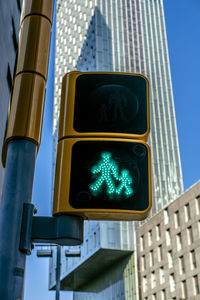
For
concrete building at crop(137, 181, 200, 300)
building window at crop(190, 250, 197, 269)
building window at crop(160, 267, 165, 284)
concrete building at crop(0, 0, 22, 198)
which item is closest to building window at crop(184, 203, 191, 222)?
concrete building at crop(137, 181, 200, 300)

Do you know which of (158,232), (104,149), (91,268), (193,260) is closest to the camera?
(104,149)

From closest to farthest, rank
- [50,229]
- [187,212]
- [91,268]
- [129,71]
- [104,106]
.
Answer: [50,229]
[104,106]
[187,212]
[91,268]
[129,71]

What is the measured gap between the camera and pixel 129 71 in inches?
2987

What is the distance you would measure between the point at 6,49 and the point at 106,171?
22679 millimetres

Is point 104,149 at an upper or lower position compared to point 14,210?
upper

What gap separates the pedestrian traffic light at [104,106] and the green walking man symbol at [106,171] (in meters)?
0.18

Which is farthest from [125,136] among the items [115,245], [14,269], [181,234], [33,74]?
[115,245]

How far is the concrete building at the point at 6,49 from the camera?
74.6ft

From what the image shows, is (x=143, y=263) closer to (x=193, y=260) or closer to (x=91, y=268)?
(x=193, y=260)

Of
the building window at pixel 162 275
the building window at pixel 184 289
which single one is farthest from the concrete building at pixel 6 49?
the building window at pixel 162 275

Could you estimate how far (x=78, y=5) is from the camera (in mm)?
89750

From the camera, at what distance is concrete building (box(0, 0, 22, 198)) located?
22734 millimetres

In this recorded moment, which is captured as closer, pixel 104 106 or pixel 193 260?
pixel 104 106

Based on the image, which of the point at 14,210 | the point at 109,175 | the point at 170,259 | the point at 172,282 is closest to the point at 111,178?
the point at 109,175
